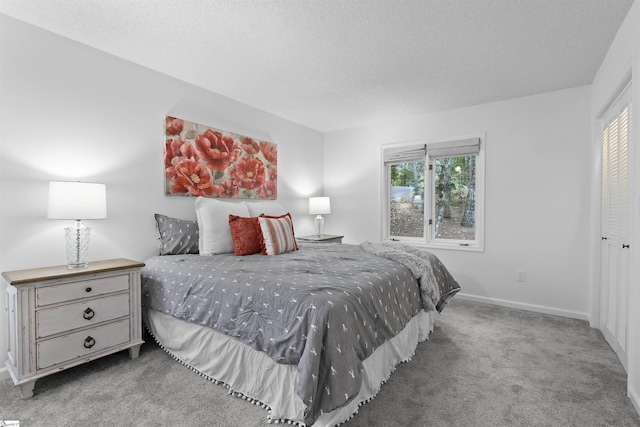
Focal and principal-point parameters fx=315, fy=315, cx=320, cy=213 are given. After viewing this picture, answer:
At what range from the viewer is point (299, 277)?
1.95 meters

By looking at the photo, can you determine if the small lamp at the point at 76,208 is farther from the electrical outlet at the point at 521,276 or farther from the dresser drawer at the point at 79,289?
the electrical outlet at the point at 521,276

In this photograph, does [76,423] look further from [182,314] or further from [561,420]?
[561,420]

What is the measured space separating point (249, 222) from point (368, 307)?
62.3 inches

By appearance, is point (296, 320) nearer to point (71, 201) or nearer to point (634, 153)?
point (71, 201)

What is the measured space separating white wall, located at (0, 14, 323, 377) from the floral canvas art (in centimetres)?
10

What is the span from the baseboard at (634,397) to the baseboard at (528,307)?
1602mm

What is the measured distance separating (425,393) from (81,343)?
7.32ft

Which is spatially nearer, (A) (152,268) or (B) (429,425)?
(B) (429,425)

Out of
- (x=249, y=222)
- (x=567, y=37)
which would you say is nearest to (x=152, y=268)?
(x=249, y=222)

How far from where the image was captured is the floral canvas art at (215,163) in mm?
3059

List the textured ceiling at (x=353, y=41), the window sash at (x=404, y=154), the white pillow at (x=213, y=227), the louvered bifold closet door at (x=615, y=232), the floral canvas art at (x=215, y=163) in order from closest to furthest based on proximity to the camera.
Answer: the textured ceiling at (x=353, y=41), the louvered bifold closet door at (x=615, y=232), the white pillow at (x=213, y=227), the floral canvas art at (x=215, y=163), the window sash at (x=404, y=154)

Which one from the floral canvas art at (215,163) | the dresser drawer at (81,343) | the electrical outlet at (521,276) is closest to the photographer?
the dresser drawer at (81,343)

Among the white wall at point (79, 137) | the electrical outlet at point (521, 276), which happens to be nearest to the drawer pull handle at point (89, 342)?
the white wall at point (79, 137)

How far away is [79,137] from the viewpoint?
246cm
